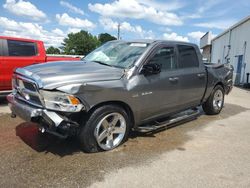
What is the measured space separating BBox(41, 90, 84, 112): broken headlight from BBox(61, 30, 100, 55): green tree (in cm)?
5742

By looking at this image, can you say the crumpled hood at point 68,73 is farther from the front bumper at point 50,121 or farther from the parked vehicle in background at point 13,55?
the parked vehicle in background at point 13,55

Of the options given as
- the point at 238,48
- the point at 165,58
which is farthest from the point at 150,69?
the point at 238,48

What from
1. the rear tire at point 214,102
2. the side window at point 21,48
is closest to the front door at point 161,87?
the rear tire at point 214,102

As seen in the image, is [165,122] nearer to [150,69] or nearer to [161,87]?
[161,87]

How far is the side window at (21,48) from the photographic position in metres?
8.09

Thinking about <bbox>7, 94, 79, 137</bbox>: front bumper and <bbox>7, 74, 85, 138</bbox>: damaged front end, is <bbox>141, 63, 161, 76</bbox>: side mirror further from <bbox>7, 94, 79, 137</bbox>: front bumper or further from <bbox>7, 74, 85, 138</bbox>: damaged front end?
<bbox>7, 94, 79, 137</bbox>: front bumper

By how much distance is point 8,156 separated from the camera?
4.26 metres

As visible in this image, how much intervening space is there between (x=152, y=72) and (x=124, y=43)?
3.53ft

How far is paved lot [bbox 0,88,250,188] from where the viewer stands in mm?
3646

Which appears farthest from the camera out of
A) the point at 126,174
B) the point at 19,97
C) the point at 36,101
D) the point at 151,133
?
the point at 151,133

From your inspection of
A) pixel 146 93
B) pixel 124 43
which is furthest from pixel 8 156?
pixel 124 43

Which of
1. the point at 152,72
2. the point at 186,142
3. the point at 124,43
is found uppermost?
the point at 124,43

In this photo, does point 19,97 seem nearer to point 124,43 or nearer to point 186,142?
point 124,43

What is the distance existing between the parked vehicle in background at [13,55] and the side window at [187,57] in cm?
345
